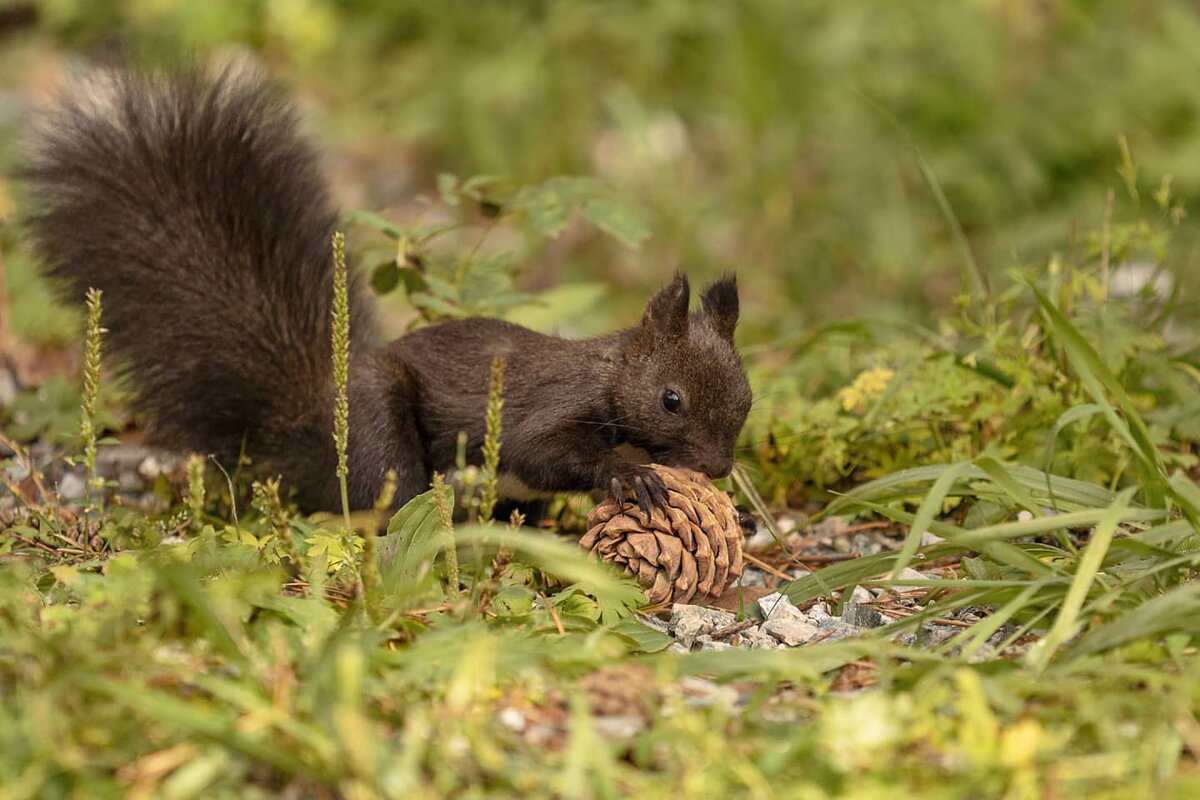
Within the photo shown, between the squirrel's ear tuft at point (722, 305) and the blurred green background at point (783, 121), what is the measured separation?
2943mm

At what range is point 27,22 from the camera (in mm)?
8148

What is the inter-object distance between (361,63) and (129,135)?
440cm

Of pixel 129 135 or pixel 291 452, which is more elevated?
pixel 129 135

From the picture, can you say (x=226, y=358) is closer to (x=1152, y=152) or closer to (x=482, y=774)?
(x=482, y=774)

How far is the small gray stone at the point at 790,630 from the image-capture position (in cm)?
262

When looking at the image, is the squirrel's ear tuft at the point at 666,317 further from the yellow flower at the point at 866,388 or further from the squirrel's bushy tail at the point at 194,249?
the squirrel's bushy tail at the point at 194,249

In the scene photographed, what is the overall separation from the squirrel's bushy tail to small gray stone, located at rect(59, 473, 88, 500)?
0.75ft

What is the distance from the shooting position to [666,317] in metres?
3.25

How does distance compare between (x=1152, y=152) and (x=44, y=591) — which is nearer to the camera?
(x=44, y=591)

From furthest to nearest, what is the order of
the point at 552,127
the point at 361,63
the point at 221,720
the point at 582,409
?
1. the point at 361,63
2. the point at 552,127
3. the point at 582,409
4. the point at 221,720

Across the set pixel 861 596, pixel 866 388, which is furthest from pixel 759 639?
pixel 866 388

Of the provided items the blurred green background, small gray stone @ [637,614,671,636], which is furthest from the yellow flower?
the blurred green background

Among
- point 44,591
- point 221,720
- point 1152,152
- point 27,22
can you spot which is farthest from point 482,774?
point 27,22

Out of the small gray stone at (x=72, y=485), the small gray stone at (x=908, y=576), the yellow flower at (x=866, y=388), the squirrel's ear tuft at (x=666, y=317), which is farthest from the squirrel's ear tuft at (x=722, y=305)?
the small gray stone at (x=72, y=485)
